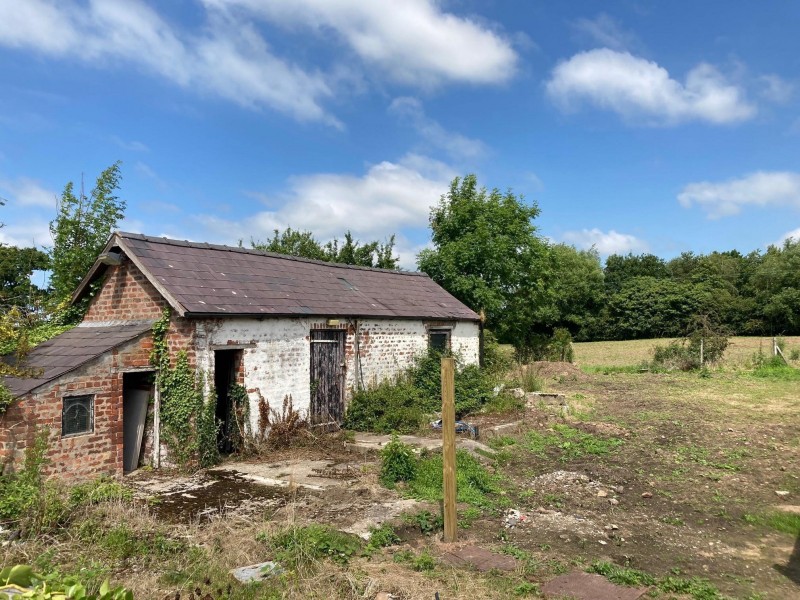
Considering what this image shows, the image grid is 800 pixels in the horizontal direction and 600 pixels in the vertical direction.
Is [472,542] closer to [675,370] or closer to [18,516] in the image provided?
[18,516]

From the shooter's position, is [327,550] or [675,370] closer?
[327,550]

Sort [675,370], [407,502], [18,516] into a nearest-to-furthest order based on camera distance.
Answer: [18,516], [407,502], [675,370]

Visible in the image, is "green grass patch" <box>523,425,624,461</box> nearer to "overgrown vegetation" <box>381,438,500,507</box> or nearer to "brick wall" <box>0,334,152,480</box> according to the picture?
"overgrown vegetation" <box>381,438,500,507</box>

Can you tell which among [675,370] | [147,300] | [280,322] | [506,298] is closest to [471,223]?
[506,298]

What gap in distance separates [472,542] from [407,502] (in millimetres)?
1609

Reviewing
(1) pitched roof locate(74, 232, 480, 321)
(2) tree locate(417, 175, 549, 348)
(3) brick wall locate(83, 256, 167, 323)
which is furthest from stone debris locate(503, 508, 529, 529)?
(2) tree locate(417, 175, 549, 348)

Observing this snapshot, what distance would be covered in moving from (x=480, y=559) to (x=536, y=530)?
54.7 inches

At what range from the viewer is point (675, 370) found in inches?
1090

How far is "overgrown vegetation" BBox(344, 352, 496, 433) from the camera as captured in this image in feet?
46.9

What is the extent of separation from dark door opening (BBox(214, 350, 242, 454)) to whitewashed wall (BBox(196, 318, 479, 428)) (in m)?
0.29

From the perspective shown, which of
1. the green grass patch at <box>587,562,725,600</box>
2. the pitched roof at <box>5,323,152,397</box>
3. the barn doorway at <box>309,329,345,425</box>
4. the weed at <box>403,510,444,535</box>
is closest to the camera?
the green grass patch at <box>587,562,725,600</box>

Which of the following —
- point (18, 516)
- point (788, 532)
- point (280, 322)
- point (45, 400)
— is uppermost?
point (280, 322)

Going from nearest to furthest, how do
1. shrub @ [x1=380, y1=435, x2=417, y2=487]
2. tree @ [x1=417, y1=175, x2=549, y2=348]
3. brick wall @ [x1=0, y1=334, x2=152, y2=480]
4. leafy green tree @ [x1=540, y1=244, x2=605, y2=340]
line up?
brick wall @ [x1=0, y1=334, x2=152, y2=480] < shrub @ [x1=380, y1=435, x2=417, y2=487] < tree @ [x1=417, y1=175, x2=549, y2=348] < leafy green tree @ [x1=540, y1=244, x2=605, y2=340]

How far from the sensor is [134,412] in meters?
11.0
